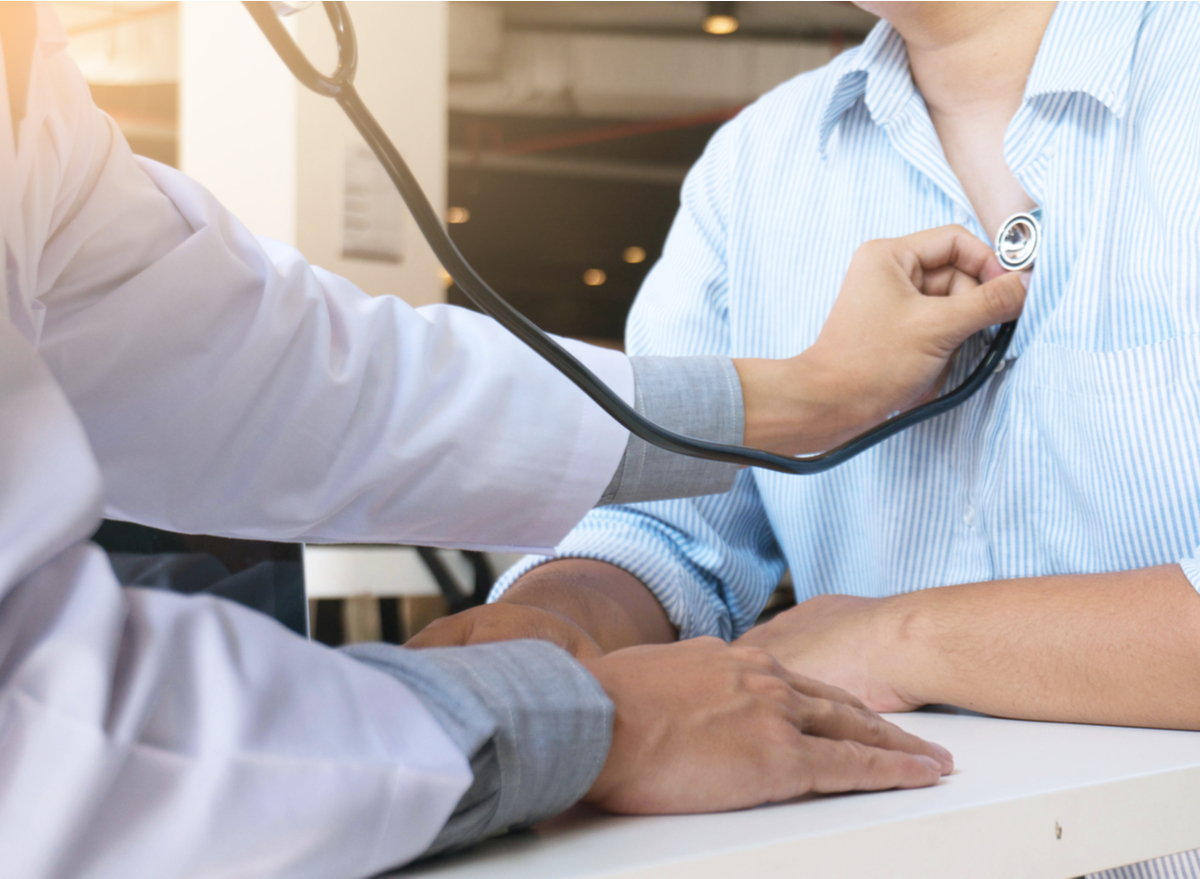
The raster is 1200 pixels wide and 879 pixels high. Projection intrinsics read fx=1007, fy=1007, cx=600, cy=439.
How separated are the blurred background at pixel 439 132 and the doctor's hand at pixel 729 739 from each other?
1.44 ft

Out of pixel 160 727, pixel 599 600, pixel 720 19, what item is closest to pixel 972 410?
pixel 599 600

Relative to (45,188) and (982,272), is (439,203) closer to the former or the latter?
(982,272)

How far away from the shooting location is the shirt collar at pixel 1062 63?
85 cm

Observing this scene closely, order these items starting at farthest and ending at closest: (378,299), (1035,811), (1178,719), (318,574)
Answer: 1. (318,574)
2. (378,299)
3. (1178,719)
4. (1035,811)

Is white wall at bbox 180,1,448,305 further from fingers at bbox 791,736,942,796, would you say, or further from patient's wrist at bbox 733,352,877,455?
fingers at bbox 791,736,942,796

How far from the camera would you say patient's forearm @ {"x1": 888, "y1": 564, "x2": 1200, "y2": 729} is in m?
0.65

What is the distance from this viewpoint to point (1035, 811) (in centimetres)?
43

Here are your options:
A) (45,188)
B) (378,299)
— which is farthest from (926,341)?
(45,188)

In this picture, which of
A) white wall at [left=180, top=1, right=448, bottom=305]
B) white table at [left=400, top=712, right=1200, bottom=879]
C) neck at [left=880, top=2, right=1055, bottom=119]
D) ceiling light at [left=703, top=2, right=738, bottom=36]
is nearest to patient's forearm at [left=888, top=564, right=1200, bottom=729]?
Result: white table at [left=400, top=712, right=1200, bottom=879]

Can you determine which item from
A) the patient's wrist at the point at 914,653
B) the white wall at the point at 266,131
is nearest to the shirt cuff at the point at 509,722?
the patient's wrist at the point at 914,653

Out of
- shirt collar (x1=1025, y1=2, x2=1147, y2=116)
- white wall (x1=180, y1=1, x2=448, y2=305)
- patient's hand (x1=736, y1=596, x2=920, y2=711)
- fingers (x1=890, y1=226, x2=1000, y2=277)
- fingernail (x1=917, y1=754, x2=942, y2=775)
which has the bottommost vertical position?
patient's hand (x1=736, y1=596, x2=920, y2=711)

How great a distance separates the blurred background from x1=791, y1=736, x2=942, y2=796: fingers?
50 cm

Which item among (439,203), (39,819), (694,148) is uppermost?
(694,148)

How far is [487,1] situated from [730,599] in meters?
3.98
